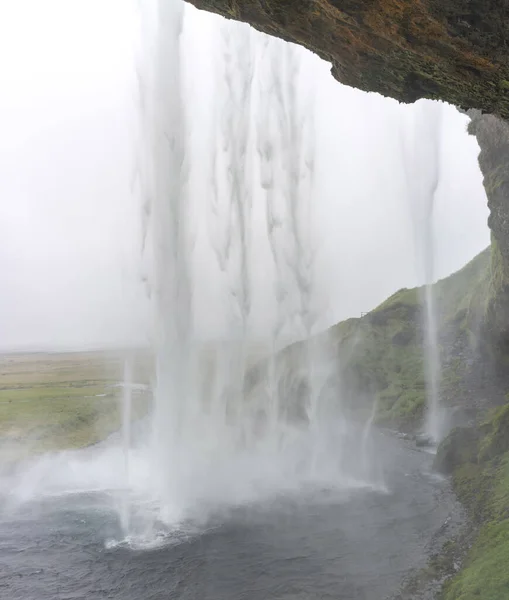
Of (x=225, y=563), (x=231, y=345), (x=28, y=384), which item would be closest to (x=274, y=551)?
(x=225, y=563)

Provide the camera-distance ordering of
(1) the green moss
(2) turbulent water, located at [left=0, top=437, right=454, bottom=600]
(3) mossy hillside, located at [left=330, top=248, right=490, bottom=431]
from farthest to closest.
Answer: (3) mossy hillside, located at [left=330, top=248, right=490, bottom=431]
(2) turbulent water, located at [left=0, top=437, right=454, bottom=600]
(1) the green moss

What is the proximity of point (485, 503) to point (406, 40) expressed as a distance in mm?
19974

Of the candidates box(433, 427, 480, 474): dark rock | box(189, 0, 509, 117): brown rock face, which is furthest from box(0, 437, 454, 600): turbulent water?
box(189, 0, 509, 117): brown rock face

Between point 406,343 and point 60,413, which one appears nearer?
point 60,413

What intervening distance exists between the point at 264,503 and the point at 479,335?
3141cm

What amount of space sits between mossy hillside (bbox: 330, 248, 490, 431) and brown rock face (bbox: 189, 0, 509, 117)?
37.6 metres

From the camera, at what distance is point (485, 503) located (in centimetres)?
2112

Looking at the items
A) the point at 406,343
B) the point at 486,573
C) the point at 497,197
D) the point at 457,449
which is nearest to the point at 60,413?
the point at 406,343

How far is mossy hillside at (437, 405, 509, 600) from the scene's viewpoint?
46.0 feet

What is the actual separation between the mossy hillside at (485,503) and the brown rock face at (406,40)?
13911mm

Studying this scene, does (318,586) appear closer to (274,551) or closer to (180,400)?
(274,551)

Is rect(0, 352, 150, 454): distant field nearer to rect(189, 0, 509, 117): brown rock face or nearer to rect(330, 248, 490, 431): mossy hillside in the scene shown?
rect(189, 0, 509, 117): brown rock face

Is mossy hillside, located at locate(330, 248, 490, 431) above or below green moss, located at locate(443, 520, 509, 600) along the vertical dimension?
above

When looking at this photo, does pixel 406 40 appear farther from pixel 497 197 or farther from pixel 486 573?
pixel 497 197
